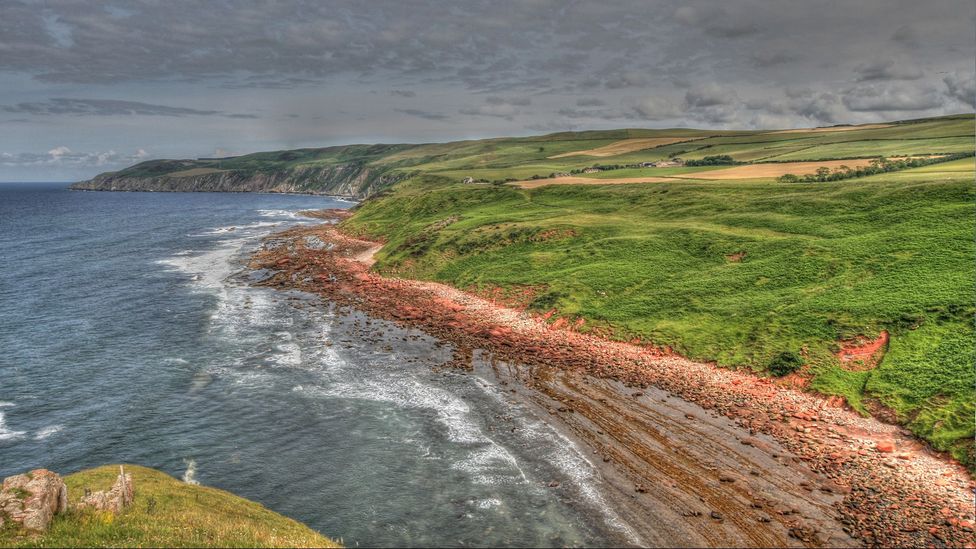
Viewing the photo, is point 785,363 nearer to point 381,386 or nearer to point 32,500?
point 381,386

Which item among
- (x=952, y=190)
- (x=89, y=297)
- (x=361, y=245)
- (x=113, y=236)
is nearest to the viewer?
(x=952, y=190)

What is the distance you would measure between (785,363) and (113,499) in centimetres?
5118

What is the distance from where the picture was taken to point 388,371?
176ft

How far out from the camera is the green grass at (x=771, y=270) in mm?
44188

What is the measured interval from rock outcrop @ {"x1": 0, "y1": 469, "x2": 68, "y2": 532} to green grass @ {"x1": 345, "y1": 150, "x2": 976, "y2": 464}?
50682mm

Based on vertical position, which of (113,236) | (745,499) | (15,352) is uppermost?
(113,236)

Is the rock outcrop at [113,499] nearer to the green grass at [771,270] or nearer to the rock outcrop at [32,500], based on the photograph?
the rock outcrop at [32,500]

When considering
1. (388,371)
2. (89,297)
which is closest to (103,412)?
(388,371)

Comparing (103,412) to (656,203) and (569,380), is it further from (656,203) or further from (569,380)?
(656,203)

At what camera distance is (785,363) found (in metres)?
47.2

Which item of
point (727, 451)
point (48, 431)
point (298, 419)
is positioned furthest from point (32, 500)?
point (727, 451)

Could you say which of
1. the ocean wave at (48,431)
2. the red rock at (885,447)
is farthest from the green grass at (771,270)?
the ocean wave at (48,431)

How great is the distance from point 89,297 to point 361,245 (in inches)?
2381

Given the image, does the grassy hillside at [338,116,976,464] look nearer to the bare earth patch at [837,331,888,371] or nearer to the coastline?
the bare earth patch at [837,331,888,371]
